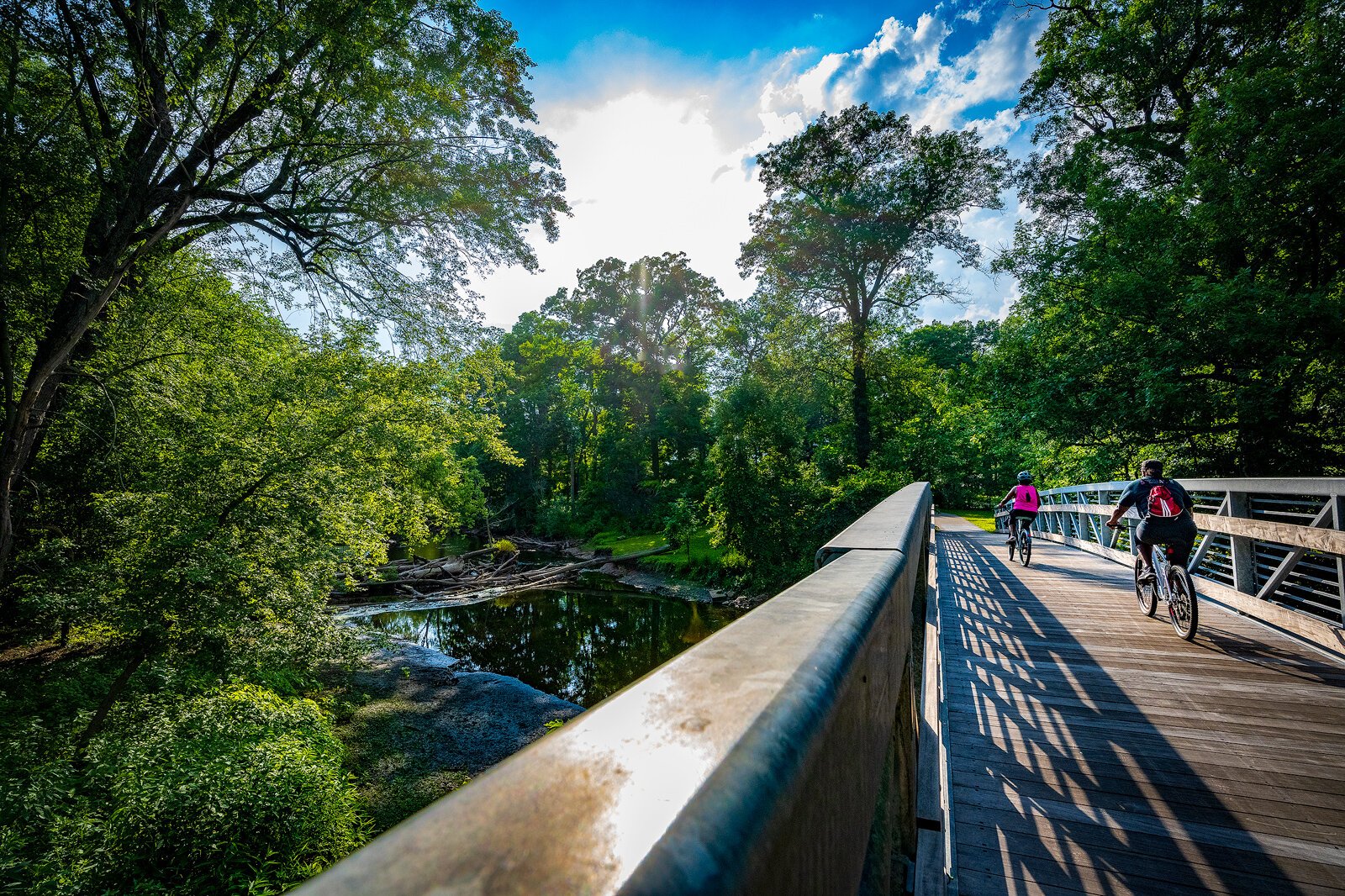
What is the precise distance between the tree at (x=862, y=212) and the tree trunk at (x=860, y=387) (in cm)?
4

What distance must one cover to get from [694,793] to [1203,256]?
1709 cm

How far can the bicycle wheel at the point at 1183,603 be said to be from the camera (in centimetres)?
481

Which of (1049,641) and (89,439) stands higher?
(89,439)

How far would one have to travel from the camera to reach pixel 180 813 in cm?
494

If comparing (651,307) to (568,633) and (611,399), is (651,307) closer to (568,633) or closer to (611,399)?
(611,399)

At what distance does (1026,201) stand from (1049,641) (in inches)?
716

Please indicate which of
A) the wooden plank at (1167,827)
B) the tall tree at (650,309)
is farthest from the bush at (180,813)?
the tall tree at (650,309)

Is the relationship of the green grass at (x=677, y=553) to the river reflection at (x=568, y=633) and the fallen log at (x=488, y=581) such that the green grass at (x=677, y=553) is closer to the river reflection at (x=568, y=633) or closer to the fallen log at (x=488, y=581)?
the fallen log at (x=488, y=581)

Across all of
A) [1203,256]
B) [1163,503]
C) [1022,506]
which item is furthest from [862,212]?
[1163,503]

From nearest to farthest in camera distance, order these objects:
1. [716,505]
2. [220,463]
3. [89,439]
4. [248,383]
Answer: [220,463] → [89,439] → [248,383] → [716,505]

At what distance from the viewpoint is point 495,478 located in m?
42.9

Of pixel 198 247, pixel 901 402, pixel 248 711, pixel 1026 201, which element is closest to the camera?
pixel 248 711

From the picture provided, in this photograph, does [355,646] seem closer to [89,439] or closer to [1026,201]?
[89,439]

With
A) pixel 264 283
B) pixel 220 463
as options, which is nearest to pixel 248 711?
pixel 220 463
